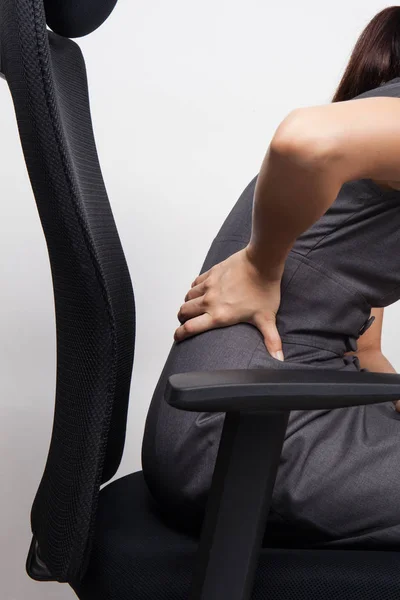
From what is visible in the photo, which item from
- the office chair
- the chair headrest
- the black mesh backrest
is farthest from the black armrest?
the chair headrest

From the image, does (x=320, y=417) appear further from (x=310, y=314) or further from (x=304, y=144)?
(x=304, y=144)

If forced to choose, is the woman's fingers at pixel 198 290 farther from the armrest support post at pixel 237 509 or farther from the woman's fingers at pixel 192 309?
the armrest support post at pixel 237 509

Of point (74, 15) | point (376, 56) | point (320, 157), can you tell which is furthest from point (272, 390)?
point (376, 56)

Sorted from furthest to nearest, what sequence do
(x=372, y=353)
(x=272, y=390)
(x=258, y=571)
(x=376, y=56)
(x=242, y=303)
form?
(x=372, y=353) → (x=376, y=56) → (x=242, y=303) → (x=258, y=571) → (x=272, y=390)

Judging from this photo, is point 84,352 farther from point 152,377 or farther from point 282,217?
point 152,377

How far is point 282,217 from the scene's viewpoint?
67 centimetres

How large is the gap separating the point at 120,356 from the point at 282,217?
0.72ft

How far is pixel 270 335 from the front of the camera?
0.70m

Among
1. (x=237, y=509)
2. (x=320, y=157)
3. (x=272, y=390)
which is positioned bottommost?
(x=237, y=509)

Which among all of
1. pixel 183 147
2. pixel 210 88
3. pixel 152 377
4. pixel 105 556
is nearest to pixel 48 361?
pixel 152 377

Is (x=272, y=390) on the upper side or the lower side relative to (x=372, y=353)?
upper

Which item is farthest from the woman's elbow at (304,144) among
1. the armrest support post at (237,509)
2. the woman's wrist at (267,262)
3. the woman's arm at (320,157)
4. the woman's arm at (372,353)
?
the woman's arm at (372,353)

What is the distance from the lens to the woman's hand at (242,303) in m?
0.71

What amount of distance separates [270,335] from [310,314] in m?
0.06
